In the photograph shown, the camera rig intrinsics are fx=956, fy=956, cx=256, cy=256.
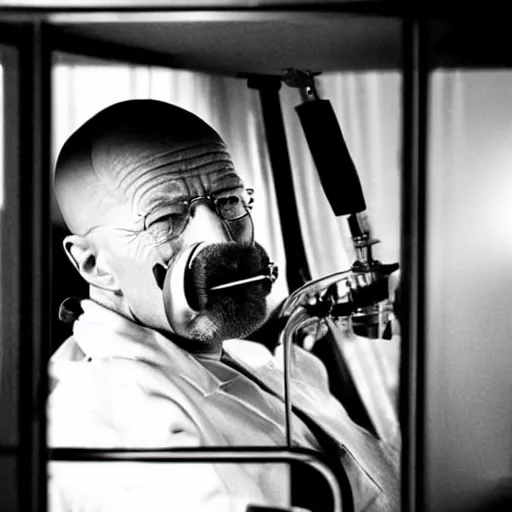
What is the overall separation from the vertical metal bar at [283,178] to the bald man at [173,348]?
0.20 feet

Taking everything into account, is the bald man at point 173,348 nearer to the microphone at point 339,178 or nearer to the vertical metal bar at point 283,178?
the vertical metal bar at point 283,178

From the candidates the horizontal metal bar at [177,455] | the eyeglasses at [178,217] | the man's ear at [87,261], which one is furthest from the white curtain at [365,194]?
the man's ear at [87,261]

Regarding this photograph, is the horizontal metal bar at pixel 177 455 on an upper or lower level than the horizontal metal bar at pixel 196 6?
lower

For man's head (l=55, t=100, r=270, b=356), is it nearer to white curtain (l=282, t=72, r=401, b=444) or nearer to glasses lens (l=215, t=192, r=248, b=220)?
glasses lens (l=215, t=192, r=248, b=220)

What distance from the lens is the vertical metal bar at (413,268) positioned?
7.02ft

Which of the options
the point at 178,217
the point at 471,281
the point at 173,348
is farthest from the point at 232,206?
the point at 471,281

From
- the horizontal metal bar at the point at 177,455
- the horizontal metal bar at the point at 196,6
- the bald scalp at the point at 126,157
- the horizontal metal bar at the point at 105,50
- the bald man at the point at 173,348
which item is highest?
the horizontal metal bar at the point at 196,6

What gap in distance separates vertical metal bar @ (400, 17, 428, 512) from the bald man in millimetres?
53

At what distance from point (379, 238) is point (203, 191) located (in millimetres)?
420

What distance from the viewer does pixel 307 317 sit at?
7.26 ft

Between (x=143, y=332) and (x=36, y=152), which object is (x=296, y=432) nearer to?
(x=143, y=332)

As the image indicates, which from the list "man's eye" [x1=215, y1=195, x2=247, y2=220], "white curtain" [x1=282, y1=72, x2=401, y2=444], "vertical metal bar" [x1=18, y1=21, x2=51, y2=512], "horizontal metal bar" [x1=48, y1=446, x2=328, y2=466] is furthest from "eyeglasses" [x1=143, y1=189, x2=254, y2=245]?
"horizontal metal bar" [x1=48, y1=446, x2=328, y2=466]

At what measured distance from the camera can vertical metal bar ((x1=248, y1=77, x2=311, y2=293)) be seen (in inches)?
86.0

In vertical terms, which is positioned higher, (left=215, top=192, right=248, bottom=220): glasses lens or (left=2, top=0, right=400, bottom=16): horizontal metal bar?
(left=2, top=0, right=400, bottom=16): horizontal metal bar
